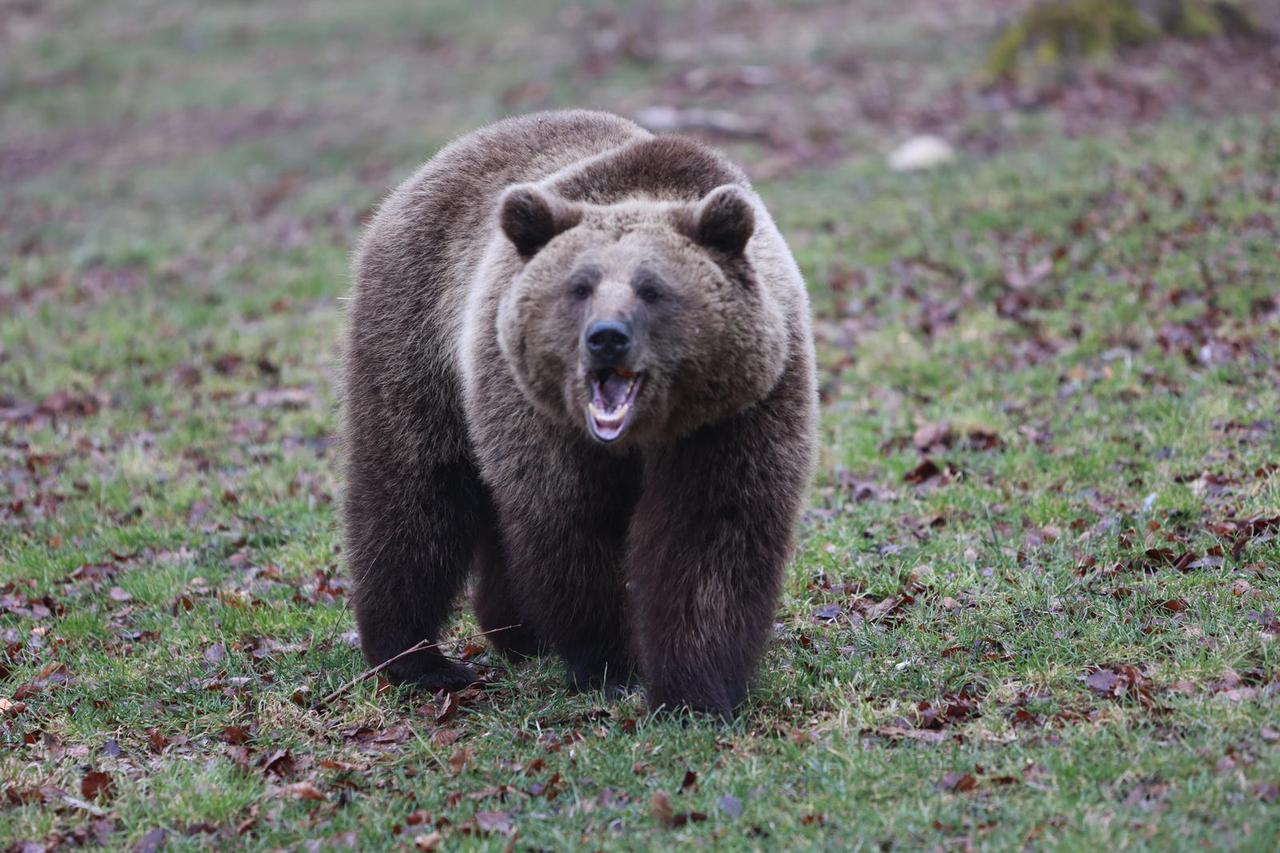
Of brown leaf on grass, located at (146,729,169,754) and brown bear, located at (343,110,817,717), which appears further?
brown leaf on grass, located at (146,729,169,754)

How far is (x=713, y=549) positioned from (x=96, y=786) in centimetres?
279

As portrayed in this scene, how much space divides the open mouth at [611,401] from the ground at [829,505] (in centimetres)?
136

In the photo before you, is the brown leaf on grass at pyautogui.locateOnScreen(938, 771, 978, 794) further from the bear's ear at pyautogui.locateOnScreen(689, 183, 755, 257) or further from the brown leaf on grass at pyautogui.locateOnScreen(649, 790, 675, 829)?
the bear's ear at pyautogui.locateOnScreen(689, 183, 755, 257)

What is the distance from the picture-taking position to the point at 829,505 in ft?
29.2

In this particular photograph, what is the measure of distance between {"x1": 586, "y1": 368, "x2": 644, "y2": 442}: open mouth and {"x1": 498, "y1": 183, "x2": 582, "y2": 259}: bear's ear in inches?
30.8

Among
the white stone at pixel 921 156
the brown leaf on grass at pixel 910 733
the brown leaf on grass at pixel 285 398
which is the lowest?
the brown leaf on grass at pixel 285 398

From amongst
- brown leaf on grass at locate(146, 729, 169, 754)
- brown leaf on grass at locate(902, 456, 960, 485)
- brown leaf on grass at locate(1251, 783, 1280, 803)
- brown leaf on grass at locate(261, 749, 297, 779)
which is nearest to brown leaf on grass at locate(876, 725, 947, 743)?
brown leaf on grass at locate(1251, 783, 1280, 803)

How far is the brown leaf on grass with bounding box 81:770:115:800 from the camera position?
571 centimetres

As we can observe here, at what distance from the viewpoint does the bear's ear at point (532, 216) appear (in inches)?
235

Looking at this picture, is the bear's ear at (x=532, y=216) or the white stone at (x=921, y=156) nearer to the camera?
the bear's ear at (x=532, y=216)

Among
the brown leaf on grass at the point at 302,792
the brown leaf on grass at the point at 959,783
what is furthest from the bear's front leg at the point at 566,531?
the brown leaf on grass at the point at 959,783

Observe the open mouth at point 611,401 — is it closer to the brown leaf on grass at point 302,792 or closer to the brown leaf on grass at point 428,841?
the brown leaf on grass at point 428,841

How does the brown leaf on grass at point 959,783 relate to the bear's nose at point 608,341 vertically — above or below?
below

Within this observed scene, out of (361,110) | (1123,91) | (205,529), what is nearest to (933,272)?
(1123,91)
